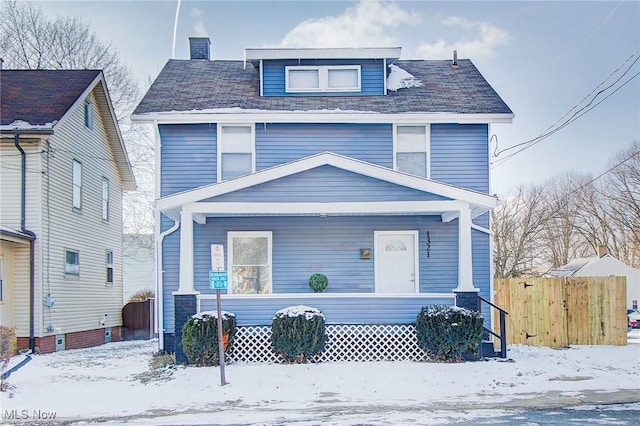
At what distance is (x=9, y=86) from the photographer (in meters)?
17.8

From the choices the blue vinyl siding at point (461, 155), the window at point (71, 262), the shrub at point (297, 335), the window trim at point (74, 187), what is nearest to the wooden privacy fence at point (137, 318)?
the window at point (71, 262)

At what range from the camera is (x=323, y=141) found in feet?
50.1

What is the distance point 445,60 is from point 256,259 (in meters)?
8.14

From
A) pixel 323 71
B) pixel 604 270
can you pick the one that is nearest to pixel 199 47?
pixel 323 71

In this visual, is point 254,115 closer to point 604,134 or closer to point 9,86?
point 9,86

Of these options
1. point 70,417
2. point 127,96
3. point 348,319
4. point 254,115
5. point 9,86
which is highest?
point 127,96

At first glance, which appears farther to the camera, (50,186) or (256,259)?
(50,186)

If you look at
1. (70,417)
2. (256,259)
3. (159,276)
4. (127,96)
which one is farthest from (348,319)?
(127,96)

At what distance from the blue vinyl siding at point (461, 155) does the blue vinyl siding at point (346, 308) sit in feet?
11.3

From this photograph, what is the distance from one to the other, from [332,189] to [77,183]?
889cm

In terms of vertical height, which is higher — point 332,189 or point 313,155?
point 313,155

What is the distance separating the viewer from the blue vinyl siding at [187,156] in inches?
589

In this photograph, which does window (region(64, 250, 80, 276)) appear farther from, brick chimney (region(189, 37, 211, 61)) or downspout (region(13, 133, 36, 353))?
brick chimney (region(189, 37, 211, 61))

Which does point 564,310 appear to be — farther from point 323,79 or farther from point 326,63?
point 326,63
